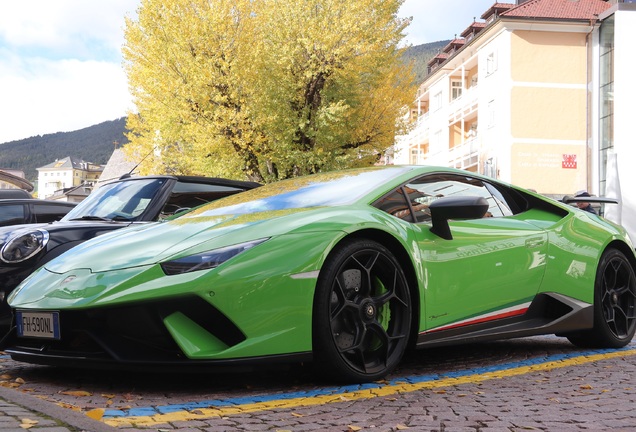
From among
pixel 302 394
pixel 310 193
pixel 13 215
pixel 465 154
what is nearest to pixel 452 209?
pixel 310 193

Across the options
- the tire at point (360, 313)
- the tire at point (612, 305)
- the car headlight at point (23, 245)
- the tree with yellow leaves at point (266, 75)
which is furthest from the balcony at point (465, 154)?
the tire at point (360, 313)

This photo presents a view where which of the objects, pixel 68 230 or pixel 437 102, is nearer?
pixel 68 230

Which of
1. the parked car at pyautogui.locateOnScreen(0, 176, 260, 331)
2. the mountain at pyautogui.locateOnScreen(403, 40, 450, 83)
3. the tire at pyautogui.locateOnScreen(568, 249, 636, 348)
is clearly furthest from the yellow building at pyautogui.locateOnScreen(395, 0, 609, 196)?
the mountain at pyautogui.locateOnScreen(403, 40, 450, 83)

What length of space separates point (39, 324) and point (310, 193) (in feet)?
5.35

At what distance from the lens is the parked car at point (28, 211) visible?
9.00 meters

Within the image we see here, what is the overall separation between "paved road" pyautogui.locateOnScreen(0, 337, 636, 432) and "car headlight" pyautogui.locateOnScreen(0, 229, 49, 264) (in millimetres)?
667

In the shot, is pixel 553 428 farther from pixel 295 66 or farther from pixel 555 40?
pixel 555 40

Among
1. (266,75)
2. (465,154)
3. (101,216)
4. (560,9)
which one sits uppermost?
(560,9)

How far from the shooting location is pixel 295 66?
24797 mm

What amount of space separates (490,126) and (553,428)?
38511 mm

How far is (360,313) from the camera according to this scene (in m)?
3.82

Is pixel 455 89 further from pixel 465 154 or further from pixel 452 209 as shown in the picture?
pixel 452 209

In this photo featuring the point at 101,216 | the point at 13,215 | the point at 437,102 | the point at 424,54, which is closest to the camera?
the point at 101,216

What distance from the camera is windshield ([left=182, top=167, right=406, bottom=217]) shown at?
14.0 ft
